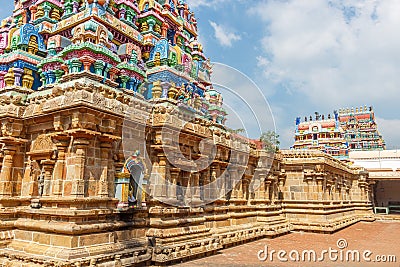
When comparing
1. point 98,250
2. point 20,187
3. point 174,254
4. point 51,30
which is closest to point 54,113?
point 20,187

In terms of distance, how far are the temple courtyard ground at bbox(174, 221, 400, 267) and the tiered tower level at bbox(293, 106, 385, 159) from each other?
26.0 m

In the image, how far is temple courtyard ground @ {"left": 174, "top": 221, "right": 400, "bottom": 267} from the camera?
416 inches

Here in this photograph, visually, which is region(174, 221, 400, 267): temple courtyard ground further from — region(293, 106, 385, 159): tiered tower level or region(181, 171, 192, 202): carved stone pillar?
region(293, 106, 385, 159): tiered tower level

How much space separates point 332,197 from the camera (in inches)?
889

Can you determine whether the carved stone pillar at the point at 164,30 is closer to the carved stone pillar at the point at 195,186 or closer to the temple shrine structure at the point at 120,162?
the temple shrine structure at the point at 120,162

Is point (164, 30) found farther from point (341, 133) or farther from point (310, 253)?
point (341, 133)

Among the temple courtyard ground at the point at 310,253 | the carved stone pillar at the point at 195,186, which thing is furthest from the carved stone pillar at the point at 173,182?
the temple courtyard ground at the point at 310,253

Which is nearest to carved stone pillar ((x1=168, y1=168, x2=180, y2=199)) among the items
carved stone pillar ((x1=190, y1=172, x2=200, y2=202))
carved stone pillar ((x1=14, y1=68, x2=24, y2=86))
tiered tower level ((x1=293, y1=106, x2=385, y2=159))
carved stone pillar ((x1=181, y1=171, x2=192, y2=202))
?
carved stone pillar ((x1=181, y1=171, x2=192, y2=202))

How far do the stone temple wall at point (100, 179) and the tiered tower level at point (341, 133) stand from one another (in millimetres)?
32578

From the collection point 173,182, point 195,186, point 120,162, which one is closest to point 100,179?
point 120,162

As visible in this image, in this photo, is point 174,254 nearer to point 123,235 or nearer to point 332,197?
point 123,235

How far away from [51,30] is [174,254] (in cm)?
1325

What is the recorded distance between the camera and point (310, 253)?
12.7m

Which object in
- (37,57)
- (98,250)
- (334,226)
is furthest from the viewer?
(334,226)
